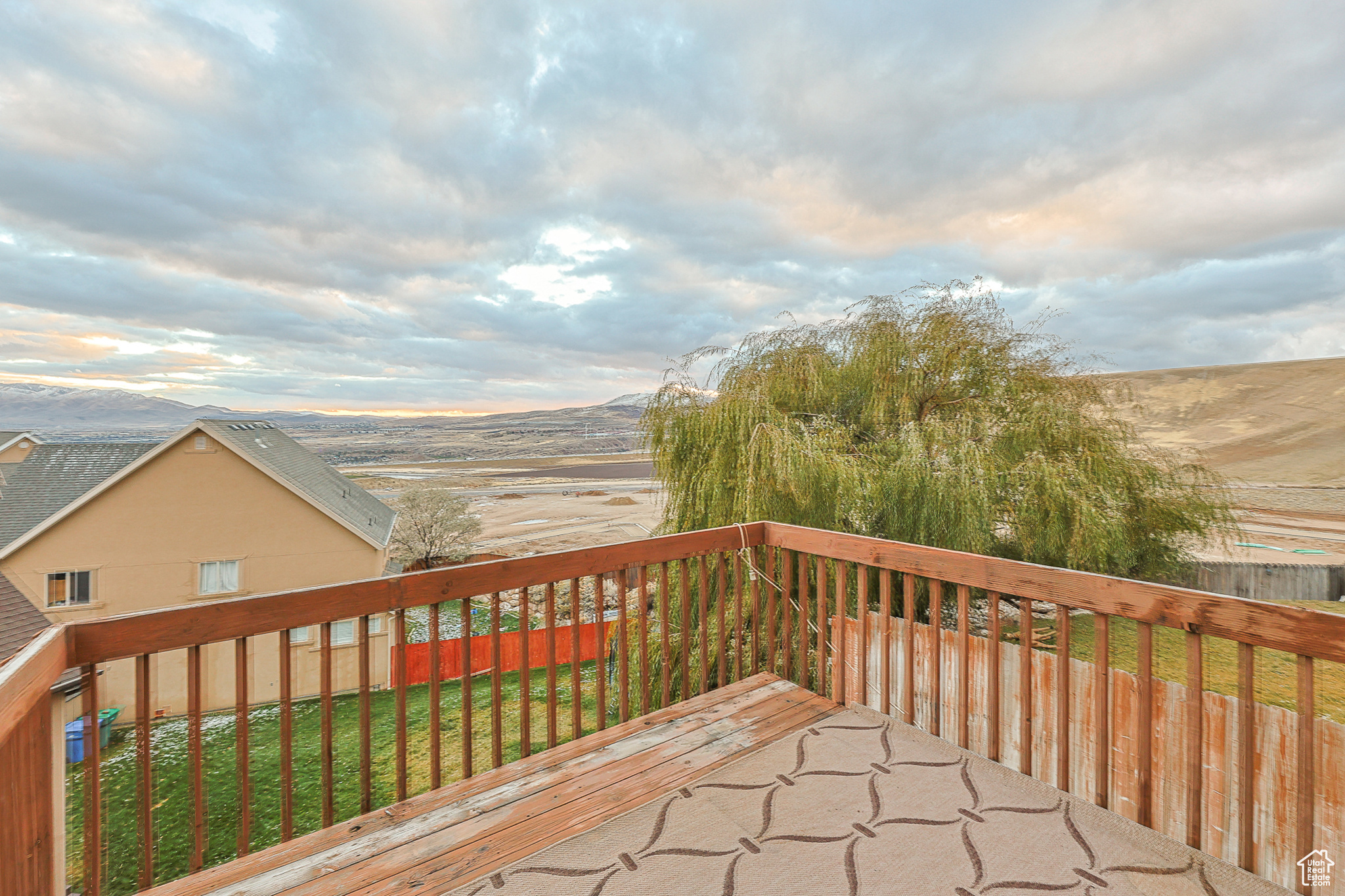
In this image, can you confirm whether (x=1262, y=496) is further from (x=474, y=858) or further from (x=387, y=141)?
(x=387, y=141)

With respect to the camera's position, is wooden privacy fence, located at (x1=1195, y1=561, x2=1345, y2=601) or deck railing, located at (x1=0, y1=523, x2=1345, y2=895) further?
wooden privacy fence, located at (x1=1195, y1=561, x2=1345, y2=601)

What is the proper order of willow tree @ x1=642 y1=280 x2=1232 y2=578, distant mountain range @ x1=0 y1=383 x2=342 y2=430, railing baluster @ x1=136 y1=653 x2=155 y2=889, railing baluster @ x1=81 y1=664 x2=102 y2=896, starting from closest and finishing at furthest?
railing baluster @ x1=81 y1=664 x2=102 y2=896 < railing baluster @ x1=136 y1=653 x2=155 y2=889 < willow tree @ x1=642 y1=280 x2=1232 y2=578 < distant mountain range @ x1=0 y1=383 x2=342 y2=430

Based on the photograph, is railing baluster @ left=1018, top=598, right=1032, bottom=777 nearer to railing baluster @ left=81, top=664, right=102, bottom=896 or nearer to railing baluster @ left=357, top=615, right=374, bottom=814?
railing baluster @ left=357, top=615, right=374, bottom=814

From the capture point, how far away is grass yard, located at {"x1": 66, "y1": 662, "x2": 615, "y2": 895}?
16.8 feet

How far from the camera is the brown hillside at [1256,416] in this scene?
4789 millimetres

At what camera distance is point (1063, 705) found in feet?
5.36

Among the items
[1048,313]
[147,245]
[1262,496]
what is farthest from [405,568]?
[1262,496]

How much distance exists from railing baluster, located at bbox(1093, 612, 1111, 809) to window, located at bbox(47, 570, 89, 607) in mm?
9632

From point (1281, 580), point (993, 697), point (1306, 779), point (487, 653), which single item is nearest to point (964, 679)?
point (993, 697)

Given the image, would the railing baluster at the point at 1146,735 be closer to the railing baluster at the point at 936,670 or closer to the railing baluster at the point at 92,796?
the railing baluster at the point at 936,670

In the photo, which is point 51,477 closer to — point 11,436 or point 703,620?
point 11,436

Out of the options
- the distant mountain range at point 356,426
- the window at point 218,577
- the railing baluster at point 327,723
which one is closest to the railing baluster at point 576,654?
the railing baluster at point 327,723

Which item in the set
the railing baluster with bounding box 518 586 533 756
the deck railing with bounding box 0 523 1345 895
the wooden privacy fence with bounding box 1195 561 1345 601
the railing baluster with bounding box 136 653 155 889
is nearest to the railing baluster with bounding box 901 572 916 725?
the deck railing with bounding box 0 523 1345 895

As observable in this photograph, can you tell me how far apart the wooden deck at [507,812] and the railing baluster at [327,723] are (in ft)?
0.22
